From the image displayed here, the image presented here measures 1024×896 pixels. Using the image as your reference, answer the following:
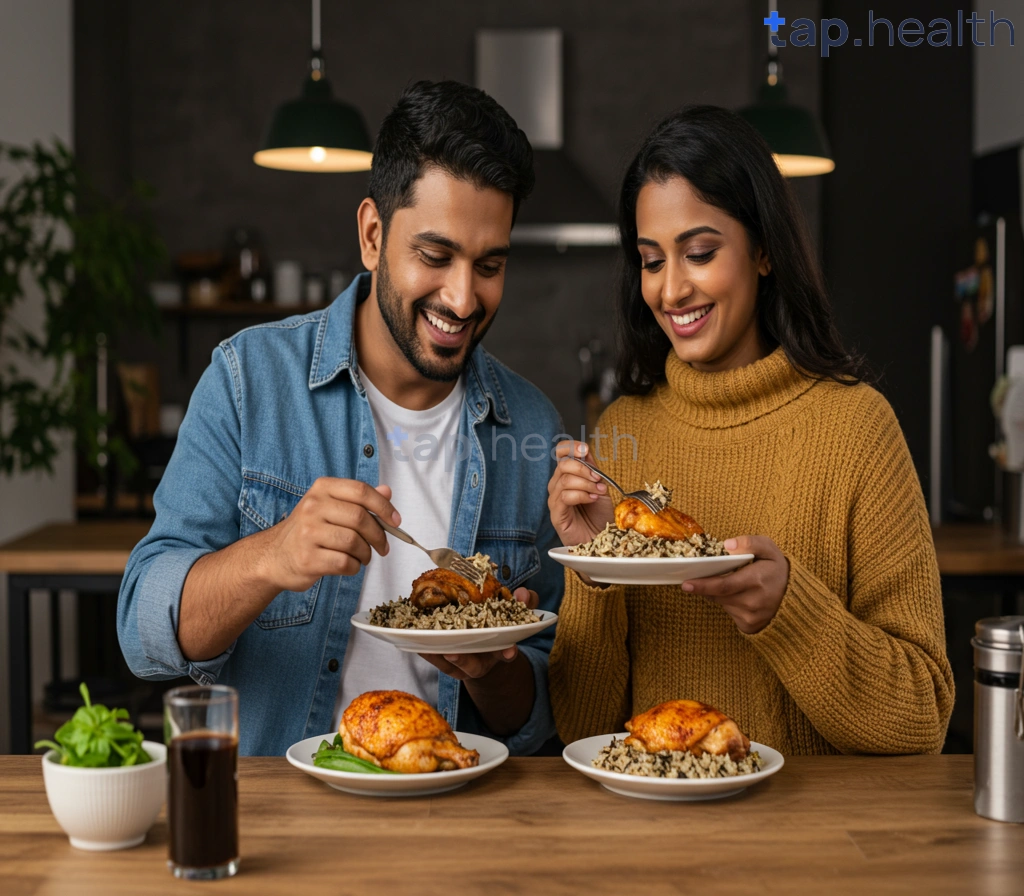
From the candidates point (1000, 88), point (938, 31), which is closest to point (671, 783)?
point (938, 31)

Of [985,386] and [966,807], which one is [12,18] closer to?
[985,386]

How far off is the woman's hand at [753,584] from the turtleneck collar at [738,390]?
39cm

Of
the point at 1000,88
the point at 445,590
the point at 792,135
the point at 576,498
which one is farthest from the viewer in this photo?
the point at 1000,88

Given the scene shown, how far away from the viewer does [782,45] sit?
6516mm

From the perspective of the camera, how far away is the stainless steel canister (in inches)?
47.7

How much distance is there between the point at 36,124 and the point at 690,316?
364cm

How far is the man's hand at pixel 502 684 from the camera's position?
5.10 ft

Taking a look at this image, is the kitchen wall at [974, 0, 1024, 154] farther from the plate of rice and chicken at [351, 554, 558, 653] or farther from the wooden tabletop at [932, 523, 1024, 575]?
the plate of rice and chicken at [351, 554, 558, 653]

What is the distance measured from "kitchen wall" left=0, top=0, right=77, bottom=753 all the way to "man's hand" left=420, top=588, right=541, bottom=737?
2.65 meters

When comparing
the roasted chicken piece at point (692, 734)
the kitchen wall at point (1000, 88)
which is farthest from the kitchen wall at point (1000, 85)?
the roasted chicken piece at point (692, 734)

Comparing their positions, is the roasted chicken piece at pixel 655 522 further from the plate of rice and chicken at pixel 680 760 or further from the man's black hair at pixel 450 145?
the man's black hair at pixel 450 145

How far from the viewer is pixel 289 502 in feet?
5.87

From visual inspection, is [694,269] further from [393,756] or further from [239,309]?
[239,309]

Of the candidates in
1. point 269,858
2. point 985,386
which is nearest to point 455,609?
point 269,858
